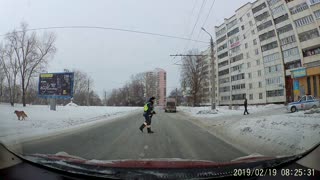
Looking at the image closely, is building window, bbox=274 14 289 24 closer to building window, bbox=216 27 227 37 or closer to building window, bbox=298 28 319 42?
building window, bbox=298 28 319 42

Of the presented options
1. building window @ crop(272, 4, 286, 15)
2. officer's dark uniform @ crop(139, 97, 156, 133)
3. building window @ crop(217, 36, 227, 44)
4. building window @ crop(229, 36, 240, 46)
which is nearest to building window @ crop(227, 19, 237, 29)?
building window @ crop(229, 36, 240, 46)

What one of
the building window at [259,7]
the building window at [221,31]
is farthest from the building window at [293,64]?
the building window at [221,31]

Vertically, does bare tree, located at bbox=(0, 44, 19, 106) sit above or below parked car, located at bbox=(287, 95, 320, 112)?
above

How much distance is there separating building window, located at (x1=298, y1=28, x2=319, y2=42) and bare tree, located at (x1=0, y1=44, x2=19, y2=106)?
15.9 feet

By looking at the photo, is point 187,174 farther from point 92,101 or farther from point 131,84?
point 92,101

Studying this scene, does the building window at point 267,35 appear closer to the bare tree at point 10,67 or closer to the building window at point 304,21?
the building window at point 304,21

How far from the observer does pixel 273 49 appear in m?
5.66

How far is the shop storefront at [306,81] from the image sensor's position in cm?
496

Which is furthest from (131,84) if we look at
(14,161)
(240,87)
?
(14,161)

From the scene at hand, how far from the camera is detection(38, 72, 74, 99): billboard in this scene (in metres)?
6.16

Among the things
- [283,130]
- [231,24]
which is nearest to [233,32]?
[231,24]

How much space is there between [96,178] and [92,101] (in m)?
4.33

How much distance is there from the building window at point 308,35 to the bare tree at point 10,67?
4.86m

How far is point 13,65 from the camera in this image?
6.07m
